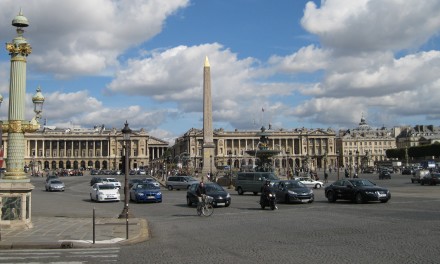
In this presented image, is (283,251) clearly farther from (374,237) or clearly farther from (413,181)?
(413,181)

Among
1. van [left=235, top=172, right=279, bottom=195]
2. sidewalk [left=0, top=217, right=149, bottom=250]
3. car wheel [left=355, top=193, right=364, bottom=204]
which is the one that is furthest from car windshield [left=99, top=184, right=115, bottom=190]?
car wheel [left=355, top=193, right=364, bottom=204]

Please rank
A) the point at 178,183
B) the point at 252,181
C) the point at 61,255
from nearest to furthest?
the point at 61,255
the point at 252,181
the point at 178,183

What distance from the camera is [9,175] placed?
1833 cm

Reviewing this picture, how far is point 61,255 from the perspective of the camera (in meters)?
13.1

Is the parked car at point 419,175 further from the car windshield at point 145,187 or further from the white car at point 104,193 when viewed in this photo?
the white car at point 104,193

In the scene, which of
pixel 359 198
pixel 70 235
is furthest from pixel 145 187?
pixel 70 235

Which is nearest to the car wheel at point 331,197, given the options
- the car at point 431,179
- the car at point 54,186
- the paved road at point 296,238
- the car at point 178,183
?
the paved road at point 296,238

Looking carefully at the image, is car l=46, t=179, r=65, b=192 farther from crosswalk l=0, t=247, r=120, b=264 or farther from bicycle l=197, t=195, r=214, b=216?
crosswalk l=0, t=247, r=120, b=264

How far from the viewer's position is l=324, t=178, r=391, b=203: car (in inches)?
1157

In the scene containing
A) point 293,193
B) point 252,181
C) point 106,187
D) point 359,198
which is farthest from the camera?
point 252,181

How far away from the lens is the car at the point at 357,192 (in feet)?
96.4

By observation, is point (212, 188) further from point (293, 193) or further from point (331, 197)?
point (331, 197)

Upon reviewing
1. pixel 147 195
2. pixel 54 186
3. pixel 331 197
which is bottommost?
pixel 331 197

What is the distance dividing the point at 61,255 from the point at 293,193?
19623mm
